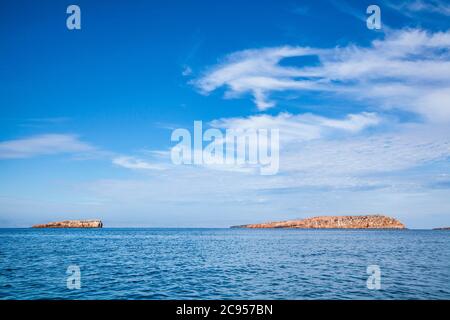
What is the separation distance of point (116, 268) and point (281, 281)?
18.6m

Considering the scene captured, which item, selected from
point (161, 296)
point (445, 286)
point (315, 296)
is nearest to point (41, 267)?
point (161, 296)

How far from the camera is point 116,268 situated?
122 ft

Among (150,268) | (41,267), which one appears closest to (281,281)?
(150,268)

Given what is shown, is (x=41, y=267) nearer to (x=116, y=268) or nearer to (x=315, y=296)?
(x=116, y=268)

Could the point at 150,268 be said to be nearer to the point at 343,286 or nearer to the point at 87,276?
the point at 87,276
